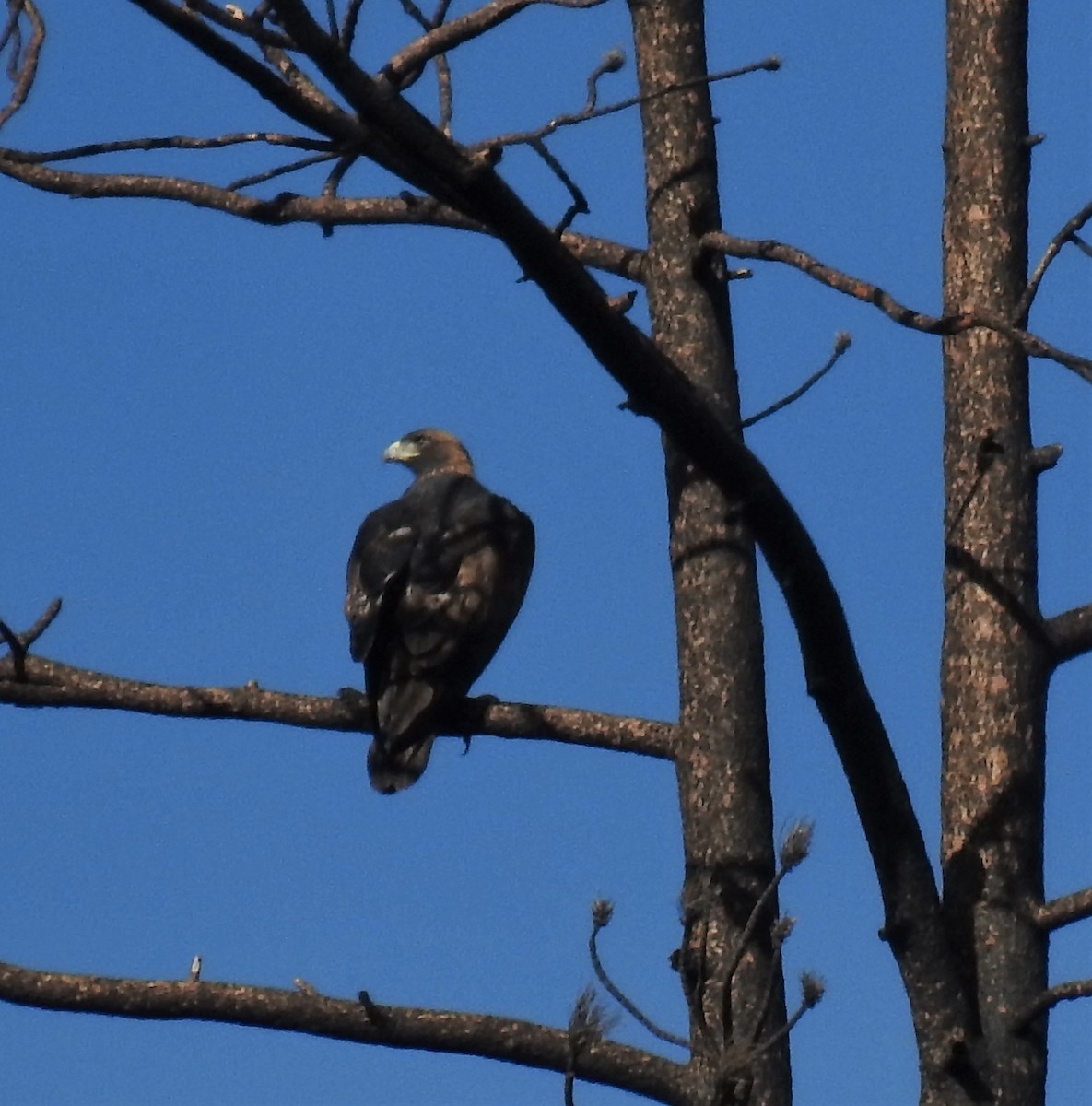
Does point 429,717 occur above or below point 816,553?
above

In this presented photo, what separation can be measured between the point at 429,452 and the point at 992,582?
457 cm

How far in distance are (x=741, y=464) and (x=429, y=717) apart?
2.79 metres

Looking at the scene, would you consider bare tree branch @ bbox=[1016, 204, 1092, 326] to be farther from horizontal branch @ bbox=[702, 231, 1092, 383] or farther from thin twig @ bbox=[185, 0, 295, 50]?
thin twig @ bbox=[185, 0, 295, 50]

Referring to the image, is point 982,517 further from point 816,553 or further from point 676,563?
point 816,553

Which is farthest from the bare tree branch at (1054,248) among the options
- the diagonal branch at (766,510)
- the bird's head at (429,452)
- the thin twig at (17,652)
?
the bird's head at (429,452)

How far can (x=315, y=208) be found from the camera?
5734mm

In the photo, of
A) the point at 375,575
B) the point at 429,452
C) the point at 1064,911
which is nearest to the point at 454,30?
the point at 1064,911


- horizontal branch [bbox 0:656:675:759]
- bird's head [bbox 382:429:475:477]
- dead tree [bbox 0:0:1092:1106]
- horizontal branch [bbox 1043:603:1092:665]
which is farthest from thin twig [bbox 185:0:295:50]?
bird's head [bbox 382:429:475:477]

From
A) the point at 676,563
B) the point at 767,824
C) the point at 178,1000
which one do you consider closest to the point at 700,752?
the point at 767,824

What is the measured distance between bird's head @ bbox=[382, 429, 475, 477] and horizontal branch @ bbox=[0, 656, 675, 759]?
162 inches

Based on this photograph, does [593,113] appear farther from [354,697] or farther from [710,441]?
[354,697]

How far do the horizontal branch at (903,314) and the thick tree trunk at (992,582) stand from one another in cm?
83

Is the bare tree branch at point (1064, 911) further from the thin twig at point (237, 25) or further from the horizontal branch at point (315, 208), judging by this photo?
the thin twig at point (237, 25)

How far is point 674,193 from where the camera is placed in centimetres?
552
